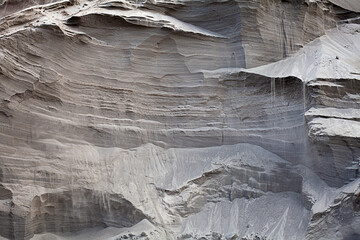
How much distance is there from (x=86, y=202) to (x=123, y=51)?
2.15m

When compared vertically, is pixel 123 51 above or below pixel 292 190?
above

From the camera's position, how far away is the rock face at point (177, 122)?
812 cm

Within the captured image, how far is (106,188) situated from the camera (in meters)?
8.44

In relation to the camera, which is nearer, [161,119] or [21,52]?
[21,52]

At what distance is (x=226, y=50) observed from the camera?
911 cm

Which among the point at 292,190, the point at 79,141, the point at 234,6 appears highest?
the point at 234,6

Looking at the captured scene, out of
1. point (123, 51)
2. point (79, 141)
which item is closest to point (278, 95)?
point (123, 51)

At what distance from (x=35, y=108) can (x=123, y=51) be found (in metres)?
1.46

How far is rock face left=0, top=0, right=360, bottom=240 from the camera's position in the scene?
812 cm

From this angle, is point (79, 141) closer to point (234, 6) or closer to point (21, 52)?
point (21, 52)

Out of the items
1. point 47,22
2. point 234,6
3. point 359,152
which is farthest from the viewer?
point 234,6

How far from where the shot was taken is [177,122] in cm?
891

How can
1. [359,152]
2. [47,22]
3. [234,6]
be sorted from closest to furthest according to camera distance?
[359,152]
[47,22]
[234,6]

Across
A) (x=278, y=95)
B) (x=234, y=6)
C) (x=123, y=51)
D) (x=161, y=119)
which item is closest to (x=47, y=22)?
(x=123, y=51)
